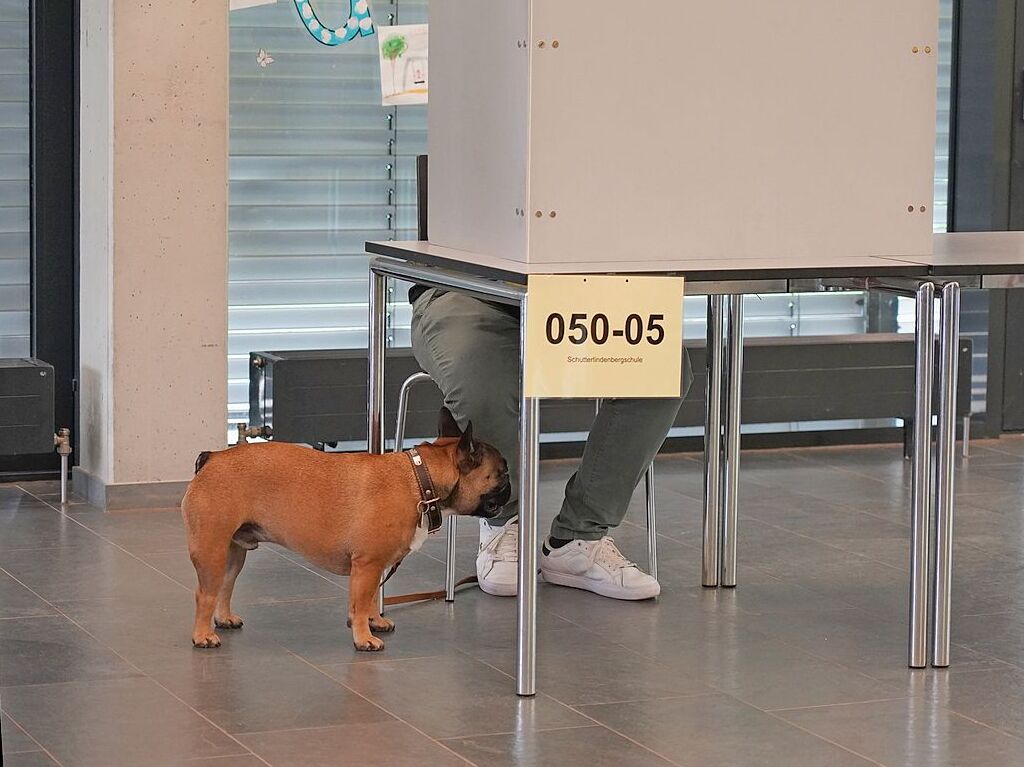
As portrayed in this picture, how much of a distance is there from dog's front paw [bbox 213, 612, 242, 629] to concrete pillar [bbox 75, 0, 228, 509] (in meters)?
1.25

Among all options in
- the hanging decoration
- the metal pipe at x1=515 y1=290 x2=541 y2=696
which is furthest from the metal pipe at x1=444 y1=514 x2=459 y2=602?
the hanging decoration

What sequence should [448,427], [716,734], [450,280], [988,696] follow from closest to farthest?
[716,734], [988,696], [450,280], [448,427]

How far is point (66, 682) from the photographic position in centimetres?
274

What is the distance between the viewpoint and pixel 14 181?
4566 millimetres

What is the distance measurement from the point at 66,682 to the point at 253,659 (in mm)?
315

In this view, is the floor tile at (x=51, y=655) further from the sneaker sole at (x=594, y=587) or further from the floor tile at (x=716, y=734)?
the sneaker sole at (x=594, y=587)

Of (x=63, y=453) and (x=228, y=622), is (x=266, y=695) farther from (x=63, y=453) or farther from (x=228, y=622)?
(x=63, y=453)

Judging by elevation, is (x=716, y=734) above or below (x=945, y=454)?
below

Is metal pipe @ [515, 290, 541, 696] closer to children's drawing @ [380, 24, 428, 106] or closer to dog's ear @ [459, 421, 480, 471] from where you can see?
dog's ear @ [459, 421, 480, 471]

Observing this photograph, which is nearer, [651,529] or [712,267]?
[712,267]

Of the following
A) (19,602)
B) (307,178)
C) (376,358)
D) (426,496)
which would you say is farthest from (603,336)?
(307,178)

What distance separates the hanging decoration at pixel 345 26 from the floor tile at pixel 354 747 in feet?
8.99

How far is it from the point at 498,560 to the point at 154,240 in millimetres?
1410

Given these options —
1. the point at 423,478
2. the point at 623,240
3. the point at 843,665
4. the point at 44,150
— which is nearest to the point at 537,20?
the point at 623,240
